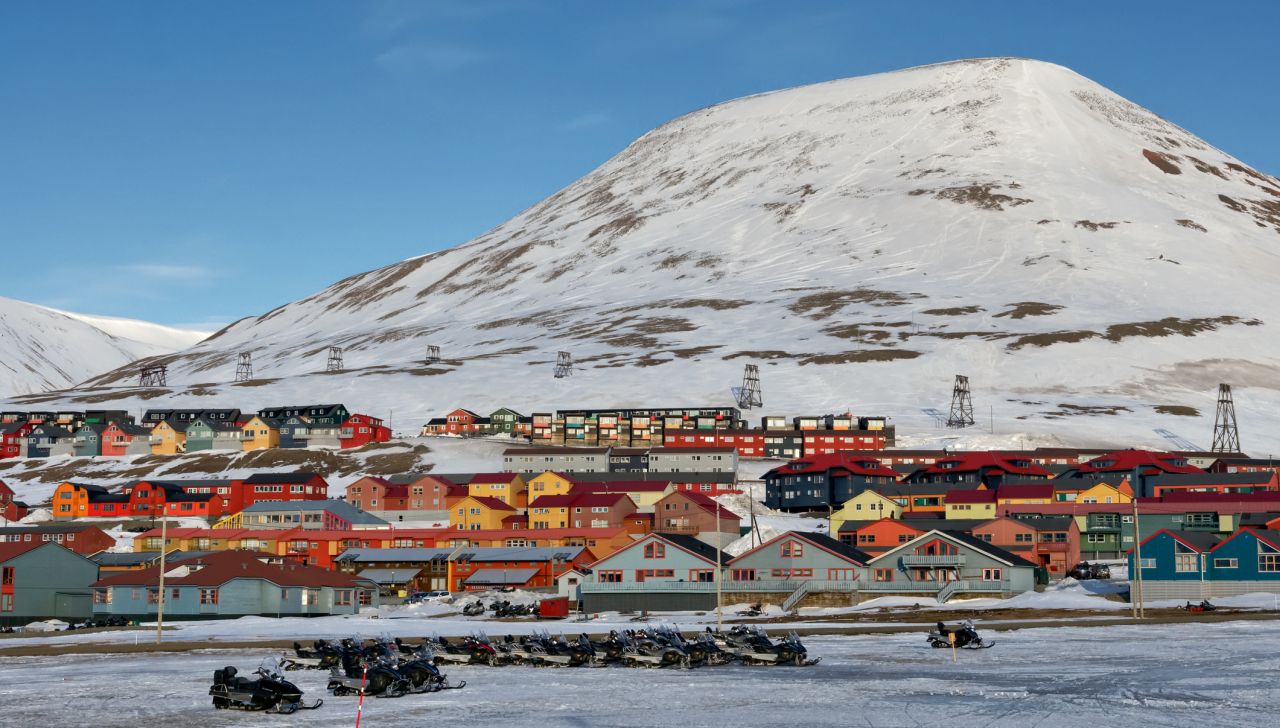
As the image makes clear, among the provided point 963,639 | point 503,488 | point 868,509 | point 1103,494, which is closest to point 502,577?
point 868,509

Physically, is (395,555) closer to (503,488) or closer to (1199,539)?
(503,488)

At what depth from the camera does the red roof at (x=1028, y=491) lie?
131m

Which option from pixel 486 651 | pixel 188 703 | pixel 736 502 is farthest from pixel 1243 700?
pixel 736 502

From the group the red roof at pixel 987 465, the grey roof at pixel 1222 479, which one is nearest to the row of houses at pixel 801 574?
the grey roof at pixel 1222 479

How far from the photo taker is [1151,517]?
389 feet

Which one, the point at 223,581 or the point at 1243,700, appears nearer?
the point at 1243,700

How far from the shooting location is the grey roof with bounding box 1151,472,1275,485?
13562 centimetres

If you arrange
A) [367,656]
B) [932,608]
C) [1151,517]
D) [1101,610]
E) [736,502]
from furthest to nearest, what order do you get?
[736,502], [1151,517], [932,608], [1101,610], [367,656]

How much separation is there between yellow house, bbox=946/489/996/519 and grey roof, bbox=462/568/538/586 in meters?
43.8

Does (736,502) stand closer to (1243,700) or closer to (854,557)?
(854,557)

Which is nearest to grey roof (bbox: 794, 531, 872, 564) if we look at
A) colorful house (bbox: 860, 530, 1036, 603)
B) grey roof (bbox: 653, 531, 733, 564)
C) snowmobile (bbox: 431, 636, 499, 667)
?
colorful house (bbox: 860, 530, 1036, 603)

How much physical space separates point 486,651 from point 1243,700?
29435 millimetres

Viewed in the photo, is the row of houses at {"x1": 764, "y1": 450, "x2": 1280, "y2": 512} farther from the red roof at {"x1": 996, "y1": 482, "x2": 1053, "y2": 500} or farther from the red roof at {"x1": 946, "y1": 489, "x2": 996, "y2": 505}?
the red roof at {"x1": 946, "y1": 489, "x2": 996, "y2": 505}

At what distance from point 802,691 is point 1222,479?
334 ft
